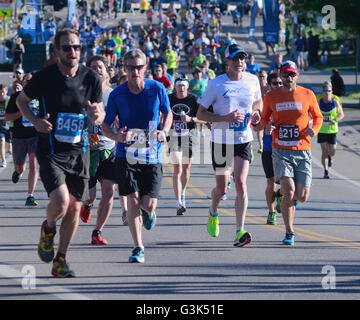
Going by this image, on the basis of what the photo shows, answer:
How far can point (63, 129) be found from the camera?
8695 mm

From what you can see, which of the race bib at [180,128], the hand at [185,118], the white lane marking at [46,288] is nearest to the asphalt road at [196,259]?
the white lane marking at [46,288]

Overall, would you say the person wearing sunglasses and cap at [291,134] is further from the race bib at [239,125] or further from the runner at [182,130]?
the runner at [182,130]

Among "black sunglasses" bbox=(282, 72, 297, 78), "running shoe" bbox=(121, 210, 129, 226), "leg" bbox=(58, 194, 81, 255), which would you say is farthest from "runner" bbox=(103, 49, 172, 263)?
"running shoe" bbox=(121, 210, 129, 226)

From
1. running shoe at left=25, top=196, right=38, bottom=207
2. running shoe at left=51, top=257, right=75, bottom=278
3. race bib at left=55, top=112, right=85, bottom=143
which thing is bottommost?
running shoe at left=25, top=196, right=38, bottom=207

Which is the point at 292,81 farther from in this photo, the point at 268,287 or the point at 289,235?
the point at 268,287

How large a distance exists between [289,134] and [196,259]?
6.41 feet

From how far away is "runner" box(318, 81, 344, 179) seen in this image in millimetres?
18734

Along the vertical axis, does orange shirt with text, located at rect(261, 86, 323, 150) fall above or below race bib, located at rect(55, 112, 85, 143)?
below

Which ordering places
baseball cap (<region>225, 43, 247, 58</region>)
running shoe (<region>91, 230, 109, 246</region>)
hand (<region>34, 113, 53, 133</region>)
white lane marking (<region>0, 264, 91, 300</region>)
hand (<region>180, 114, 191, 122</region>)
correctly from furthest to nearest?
hand (<region>180, 114, 191, 122</region>), running shoe (<region>91, 230, 109, 246</region>), baseball cap (<region>225, 43, 247, 58</region>), hand (<region>34, 113, 53, 133</region>), white lane marking (<region>0, 264, 91, 300</region>)

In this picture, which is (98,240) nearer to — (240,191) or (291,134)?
(240,191)

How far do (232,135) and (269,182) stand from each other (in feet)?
7.62

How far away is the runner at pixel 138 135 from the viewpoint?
374 inches

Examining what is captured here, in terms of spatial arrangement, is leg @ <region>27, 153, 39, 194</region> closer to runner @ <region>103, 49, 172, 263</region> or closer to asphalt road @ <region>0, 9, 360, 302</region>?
asphalt road @ <region>0, 9, 360, 302</region>

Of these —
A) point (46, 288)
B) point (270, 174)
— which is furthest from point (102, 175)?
point (46, 288)
